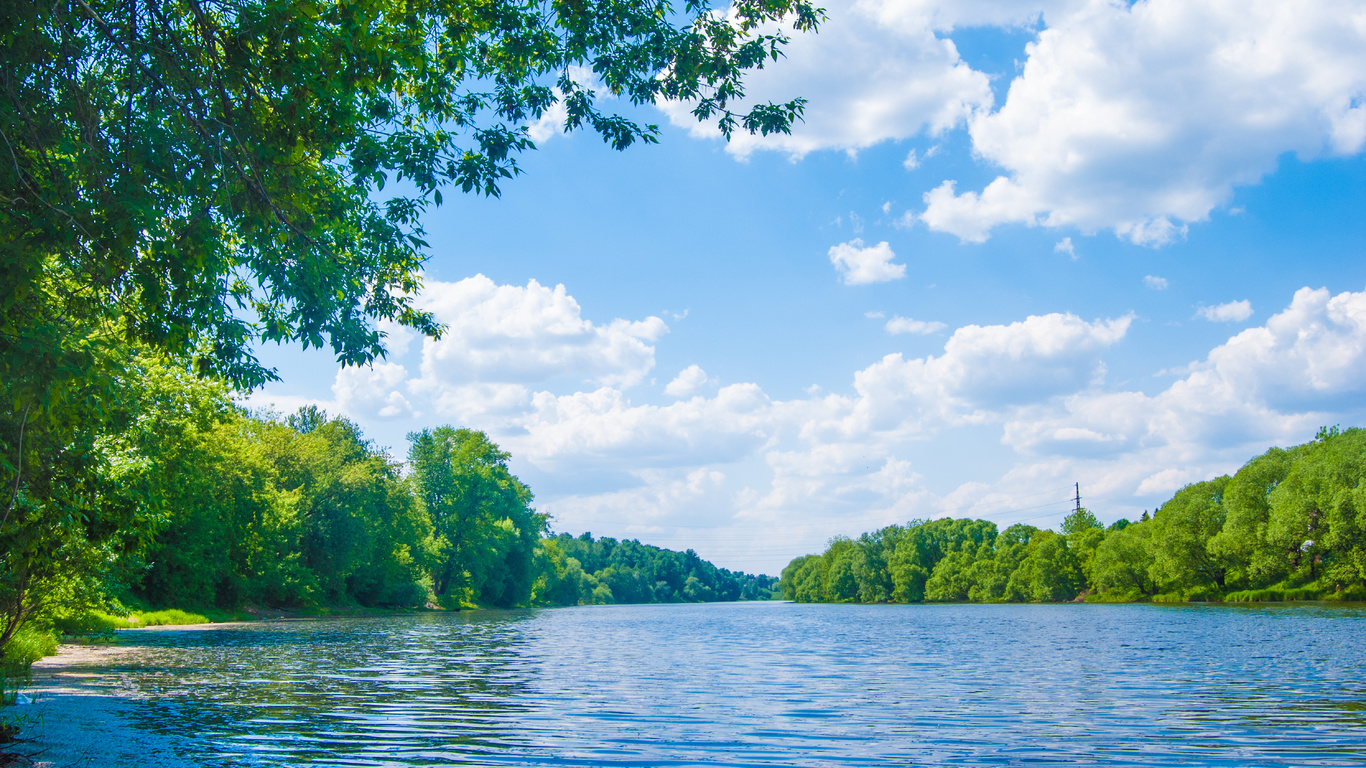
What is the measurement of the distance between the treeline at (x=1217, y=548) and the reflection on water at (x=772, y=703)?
149ft

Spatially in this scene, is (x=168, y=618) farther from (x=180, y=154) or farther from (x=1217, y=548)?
(x=1217, y=548)

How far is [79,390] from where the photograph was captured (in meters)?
8.41

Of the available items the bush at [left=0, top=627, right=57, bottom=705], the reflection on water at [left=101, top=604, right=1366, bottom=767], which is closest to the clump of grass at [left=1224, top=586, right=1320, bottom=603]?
the reflection on water at [left=101, top=604, right=1366, bottom=767]

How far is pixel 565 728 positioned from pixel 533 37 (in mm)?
11105

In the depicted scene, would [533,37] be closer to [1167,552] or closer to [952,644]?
[952,644]

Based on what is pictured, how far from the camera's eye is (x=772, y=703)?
1761cm

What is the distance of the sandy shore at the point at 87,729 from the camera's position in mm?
11227

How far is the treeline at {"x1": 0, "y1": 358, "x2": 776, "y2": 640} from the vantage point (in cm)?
1611

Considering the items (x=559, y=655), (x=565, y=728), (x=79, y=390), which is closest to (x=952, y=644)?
(x=559, y=655)

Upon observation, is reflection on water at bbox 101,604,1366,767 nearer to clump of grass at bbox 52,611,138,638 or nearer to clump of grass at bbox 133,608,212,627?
clump of grass at bbox 52,611,138,638

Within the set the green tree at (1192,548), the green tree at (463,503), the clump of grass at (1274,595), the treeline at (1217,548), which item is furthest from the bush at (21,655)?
the green tree at (1192,548)

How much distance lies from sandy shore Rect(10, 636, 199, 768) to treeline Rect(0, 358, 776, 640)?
1.94 metres

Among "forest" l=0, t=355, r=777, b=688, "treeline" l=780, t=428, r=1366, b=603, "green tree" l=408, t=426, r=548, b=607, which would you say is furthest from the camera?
"green tree" l=408, t=426, r=548, b=607

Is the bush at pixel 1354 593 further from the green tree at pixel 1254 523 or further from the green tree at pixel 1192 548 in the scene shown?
the green tree at pixel 1192 548
